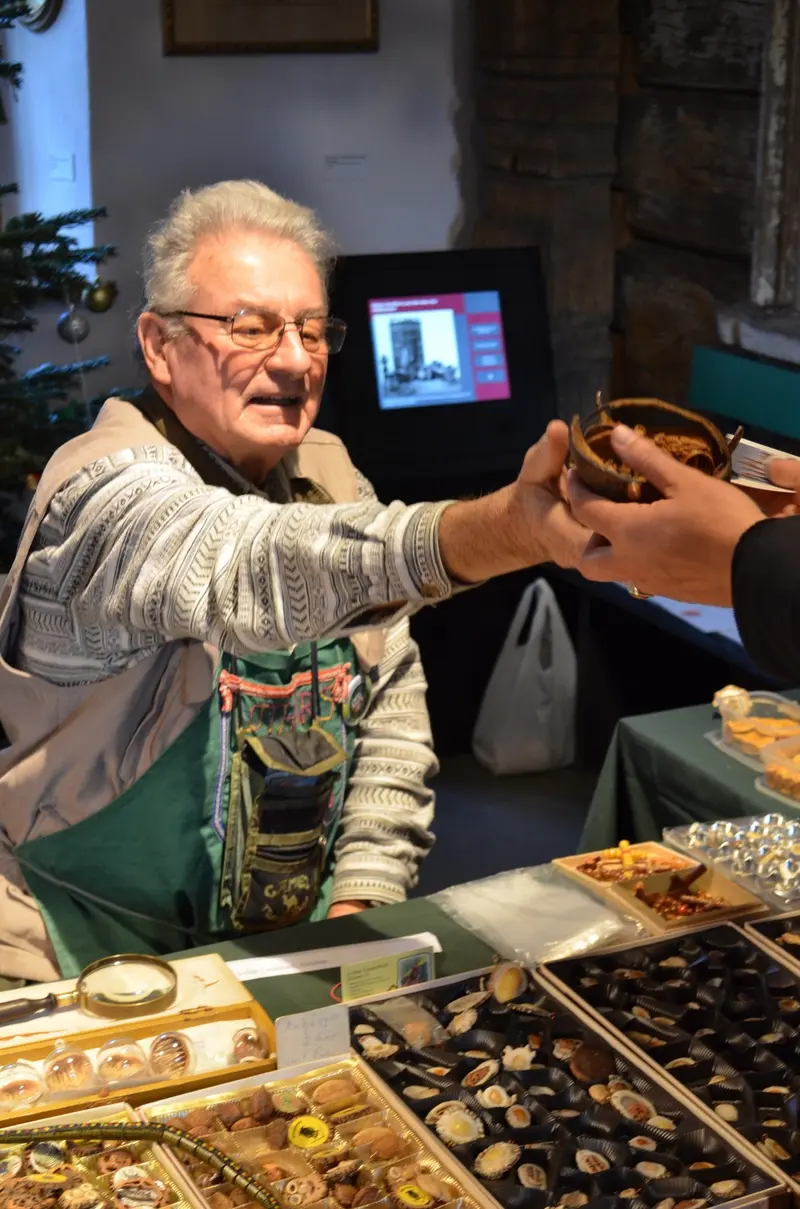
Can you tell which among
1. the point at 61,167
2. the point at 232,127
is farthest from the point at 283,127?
the point at 61,167

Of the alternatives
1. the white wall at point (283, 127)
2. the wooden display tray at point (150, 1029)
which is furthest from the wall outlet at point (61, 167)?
the wooden display tray at point (150, 1029)

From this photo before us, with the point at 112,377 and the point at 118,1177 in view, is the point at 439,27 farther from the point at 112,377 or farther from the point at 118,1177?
the point at 118,1177

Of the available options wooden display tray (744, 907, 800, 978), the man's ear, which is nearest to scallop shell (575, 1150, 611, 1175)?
wooden display tray (744, 907, 800, 978)

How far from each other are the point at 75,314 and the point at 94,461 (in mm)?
2441

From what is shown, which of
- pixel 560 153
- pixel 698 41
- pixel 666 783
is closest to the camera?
pixel 666 783

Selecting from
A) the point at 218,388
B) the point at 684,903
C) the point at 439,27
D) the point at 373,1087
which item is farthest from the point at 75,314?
the point at 373,1087

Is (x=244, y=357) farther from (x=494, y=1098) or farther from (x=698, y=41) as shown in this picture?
(x=698, y=41)

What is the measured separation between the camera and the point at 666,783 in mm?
2656

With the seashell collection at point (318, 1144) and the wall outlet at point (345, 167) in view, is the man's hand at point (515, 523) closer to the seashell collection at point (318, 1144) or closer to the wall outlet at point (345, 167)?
the seashell collection at point (318, 1144)

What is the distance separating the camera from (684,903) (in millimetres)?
1983

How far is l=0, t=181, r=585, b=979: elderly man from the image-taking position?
1763 mm

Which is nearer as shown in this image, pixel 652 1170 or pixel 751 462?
pixel 652 1170

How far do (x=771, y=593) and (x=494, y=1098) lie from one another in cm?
63

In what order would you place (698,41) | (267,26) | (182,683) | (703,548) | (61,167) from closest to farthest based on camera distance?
(703,548) < (182,683) < (698,41) < (267,26) < (61,167)
